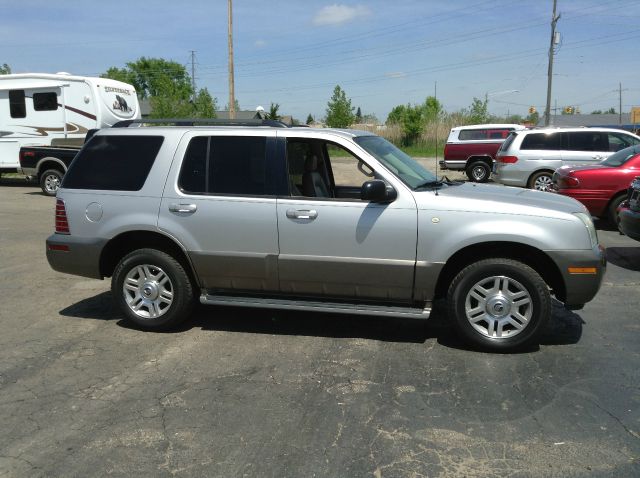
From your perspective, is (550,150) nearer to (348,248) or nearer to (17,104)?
(348,248)

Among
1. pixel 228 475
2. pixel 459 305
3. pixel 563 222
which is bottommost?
pixel 228 475

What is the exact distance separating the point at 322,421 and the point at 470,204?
6.96ft

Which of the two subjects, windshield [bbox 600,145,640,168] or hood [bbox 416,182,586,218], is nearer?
hood [bbox 416,182,586,218]

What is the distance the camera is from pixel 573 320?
18.8 ft

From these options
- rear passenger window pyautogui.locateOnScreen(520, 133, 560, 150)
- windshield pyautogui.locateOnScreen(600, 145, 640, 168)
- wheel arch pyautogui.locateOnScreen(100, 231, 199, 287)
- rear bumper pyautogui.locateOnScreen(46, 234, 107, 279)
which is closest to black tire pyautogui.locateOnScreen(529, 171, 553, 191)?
rear passenger window pyautogui.locateOnScreen(520, 133, 560, 150)

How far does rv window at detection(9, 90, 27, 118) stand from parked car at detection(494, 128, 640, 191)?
14.2 m

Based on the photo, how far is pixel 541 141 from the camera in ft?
48.7

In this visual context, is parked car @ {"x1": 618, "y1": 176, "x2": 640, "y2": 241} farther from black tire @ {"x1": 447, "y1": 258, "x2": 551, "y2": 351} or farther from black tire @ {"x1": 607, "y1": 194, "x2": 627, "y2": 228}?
black tire @ {"x1": 447, "y1": 258, "x2": 551, "y2": 351}

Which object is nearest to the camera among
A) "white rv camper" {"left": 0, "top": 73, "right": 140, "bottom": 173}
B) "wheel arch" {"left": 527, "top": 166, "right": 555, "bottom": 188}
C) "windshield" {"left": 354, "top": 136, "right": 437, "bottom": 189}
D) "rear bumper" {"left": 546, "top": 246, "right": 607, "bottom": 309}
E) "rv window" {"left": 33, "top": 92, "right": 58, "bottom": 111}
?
"rear bumper" {"left": 546, "top": 246, "right": 607, "bottom": 309}

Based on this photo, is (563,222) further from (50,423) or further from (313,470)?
(50,423)

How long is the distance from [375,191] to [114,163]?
97.5 inches

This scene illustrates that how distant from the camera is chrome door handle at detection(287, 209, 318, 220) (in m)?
5.00

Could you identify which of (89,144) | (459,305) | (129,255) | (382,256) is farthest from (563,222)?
(89,144)

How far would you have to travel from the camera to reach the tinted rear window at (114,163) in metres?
5.46
